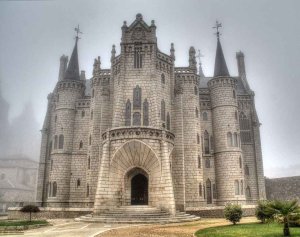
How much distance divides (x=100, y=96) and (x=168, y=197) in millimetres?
17031

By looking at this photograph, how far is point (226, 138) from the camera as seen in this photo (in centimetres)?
3762

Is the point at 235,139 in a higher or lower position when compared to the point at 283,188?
higher

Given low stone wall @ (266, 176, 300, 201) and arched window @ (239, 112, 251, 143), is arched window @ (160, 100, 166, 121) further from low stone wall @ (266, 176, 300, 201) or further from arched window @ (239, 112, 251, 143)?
low stone wall @ (266, 176, 300, 201)

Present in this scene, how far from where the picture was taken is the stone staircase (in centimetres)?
2362

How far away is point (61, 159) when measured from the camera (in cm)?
3859

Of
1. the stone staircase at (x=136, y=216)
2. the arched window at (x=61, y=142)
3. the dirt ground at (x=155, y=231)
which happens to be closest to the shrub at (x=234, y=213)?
the dirt ground at (x=155, y=231)

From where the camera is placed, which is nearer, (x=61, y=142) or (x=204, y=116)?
(x=61, y=142)

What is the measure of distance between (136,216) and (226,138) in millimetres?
17952

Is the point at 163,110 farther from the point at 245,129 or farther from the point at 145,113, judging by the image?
the point at 245,129

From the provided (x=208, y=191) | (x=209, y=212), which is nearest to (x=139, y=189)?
(x=209, y=212)

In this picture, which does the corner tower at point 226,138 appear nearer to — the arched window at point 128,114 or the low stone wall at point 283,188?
the low stone wall at point 283,188

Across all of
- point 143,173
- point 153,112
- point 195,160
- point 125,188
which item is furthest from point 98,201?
point 195,160

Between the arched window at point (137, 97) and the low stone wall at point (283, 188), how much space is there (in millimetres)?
24771

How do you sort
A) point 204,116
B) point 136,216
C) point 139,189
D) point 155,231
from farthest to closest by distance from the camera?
point 204,116 < point 139,189 < point 136,216 < point 155,231
